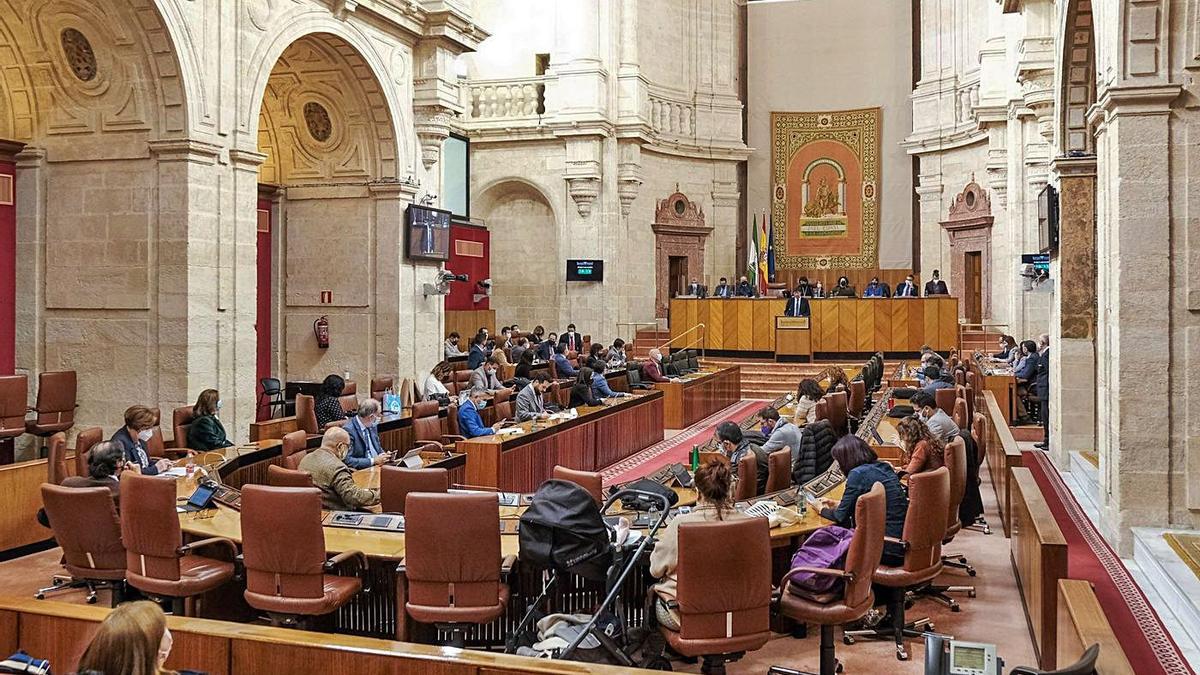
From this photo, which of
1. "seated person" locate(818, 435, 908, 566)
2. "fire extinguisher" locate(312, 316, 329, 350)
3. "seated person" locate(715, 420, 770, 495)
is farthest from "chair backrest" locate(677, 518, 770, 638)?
"fire extinguisher" locate(312, 316, 329, 350)

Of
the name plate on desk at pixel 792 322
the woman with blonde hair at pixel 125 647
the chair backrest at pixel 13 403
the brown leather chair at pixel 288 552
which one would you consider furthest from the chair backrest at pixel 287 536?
the name plate on desk at pixel 792 322

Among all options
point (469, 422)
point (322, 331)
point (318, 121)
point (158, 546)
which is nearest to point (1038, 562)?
point (158, 546)

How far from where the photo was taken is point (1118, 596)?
5727 millimetres

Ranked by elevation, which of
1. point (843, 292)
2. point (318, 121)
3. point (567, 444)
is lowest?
point (567, 444)

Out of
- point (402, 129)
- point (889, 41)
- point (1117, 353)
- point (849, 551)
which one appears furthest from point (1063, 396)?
point (889, 41)

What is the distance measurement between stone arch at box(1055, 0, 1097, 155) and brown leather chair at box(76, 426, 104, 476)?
9013 mm

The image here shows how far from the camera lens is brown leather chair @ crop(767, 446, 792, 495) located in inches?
255

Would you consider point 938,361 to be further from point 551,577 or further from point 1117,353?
point 551,577

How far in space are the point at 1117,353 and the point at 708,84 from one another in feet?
60.0

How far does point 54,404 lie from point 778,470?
7413 mm

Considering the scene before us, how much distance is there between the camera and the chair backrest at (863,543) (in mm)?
4355

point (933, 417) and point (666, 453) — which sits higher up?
point (933, 417)

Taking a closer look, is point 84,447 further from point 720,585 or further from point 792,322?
point 792,322

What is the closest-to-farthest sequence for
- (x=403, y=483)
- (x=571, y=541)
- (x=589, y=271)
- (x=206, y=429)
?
(x=571, y=541), (x=403, y=483), (x=206, y=429), (x=589, y=271)
